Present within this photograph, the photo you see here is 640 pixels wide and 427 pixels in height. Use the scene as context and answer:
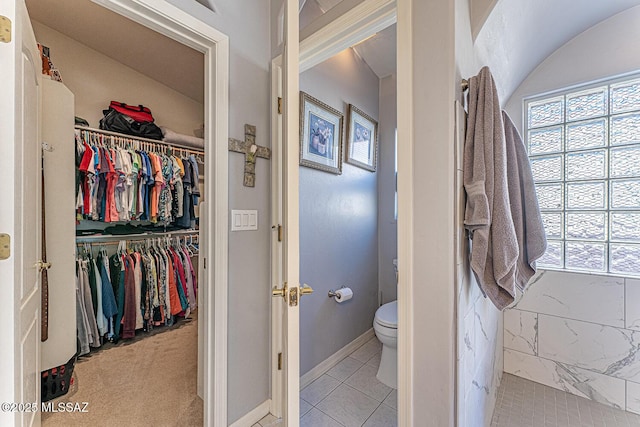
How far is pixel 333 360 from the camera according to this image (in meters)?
2.01

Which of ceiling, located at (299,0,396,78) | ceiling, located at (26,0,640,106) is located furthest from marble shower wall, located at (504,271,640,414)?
ceiling, located at (299,0,396,78)

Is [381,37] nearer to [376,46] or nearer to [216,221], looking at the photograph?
[376,46]

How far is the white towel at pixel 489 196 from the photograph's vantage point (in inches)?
35.2

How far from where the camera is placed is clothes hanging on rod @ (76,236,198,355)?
84.5 inches

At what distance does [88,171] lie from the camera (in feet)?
6.88

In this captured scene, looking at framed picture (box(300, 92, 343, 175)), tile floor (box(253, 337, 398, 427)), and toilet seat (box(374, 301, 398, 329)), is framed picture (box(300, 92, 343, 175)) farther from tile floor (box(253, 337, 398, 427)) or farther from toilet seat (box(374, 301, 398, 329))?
tile floor (box(253, 337, 398, 427))

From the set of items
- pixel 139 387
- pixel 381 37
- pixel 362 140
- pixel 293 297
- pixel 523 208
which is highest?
pixel 381 37

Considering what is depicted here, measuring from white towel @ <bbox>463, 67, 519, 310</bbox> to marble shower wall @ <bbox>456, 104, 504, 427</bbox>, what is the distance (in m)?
0.05

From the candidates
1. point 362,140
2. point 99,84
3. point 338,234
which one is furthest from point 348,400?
point 99,84

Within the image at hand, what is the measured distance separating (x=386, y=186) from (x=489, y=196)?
1712 millimetres

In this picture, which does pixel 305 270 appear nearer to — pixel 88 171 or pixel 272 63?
pixel 272 63

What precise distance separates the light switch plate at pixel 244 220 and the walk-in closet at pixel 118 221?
34 centimetres

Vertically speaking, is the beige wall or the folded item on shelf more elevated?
the beige wall

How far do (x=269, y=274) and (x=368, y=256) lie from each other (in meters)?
1.17
